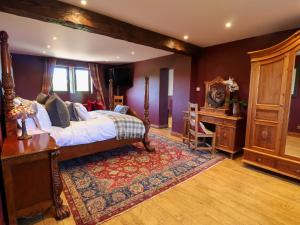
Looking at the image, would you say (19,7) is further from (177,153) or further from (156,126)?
→ (156,126)

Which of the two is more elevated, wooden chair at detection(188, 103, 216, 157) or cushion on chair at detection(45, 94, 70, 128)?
cushion on chair at detection(45, 94, 70, 128)

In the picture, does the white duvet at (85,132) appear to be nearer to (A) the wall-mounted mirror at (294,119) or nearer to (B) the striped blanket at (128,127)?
(B) the striped blanket at (128,127)

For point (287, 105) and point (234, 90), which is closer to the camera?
point (287, 105)

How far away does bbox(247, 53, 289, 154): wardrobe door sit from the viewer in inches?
100

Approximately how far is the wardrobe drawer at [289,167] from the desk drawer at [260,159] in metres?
0.09

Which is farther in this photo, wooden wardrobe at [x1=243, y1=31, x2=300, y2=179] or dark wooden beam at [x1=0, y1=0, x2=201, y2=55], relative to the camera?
wooden wardrobe at [x1=243, y1=31, x2=300, y2=179]

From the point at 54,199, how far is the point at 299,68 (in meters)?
3.48

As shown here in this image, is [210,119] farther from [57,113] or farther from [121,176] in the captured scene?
[57,113]

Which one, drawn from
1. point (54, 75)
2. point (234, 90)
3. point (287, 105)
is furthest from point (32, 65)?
point (287, 105)

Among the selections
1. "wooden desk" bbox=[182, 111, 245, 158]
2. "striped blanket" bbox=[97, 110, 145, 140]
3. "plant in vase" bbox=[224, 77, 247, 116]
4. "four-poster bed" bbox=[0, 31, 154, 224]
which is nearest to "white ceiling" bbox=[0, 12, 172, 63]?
"four-poster bed" bbox=[0, 31, 154, 224]

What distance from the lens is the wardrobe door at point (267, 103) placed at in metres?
2.54

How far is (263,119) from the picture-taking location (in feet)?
9.06

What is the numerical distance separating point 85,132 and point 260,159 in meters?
2.95

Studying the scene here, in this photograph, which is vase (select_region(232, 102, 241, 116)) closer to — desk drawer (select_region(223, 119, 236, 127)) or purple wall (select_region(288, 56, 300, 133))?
desk drawer (select_region(223, 119, 236, 127))
